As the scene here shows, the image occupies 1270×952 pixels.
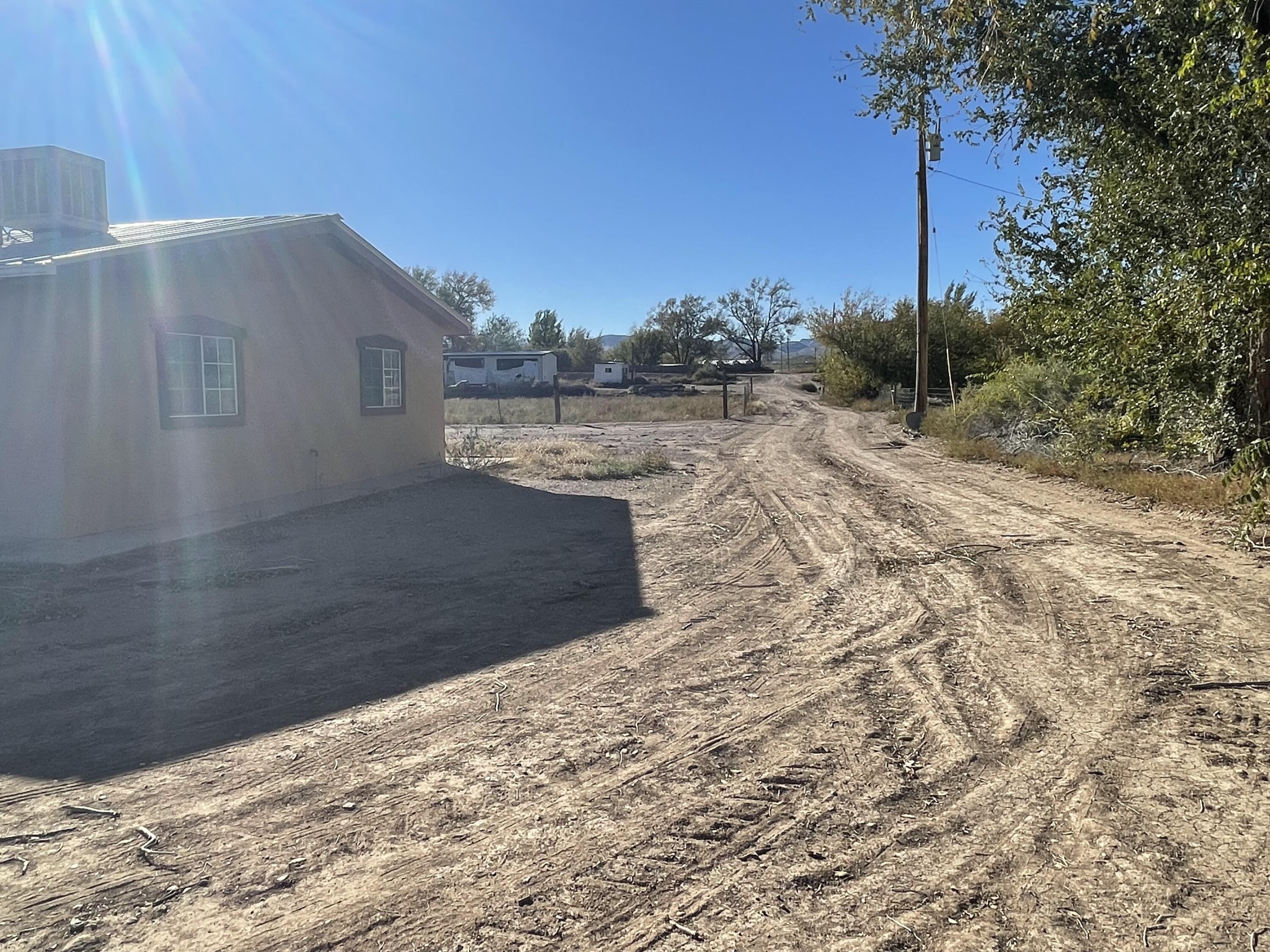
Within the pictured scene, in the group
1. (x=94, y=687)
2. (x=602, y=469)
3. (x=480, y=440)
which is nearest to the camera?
(x=94, y=687)

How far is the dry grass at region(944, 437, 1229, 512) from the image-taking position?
911 cm

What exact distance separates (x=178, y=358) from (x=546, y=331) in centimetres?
7436

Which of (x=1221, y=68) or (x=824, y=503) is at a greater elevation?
(x=1221, y=68)

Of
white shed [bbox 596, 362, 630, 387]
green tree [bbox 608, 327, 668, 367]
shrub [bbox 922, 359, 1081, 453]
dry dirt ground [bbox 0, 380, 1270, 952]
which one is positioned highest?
green tree [bbox 608, 327, 668, 367]

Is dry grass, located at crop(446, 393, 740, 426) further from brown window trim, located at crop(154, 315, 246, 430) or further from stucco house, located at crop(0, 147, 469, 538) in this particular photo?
brown window trim, located at crop(154, 315, 246, 430)

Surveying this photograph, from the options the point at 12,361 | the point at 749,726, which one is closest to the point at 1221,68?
the point at 749,726

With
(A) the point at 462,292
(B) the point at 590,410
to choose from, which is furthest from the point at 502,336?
(B) the point at 590,410

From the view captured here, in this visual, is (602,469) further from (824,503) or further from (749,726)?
(749,726)

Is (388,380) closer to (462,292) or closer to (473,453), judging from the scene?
(473,453)

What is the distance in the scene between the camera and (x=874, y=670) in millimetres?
4742

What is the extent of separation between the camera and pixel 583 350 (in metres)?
76.2

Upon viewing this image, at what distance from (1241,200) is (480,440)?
49.4ft

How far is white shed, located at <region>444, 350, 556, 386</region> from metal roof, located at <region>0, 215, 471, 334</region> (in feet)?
119

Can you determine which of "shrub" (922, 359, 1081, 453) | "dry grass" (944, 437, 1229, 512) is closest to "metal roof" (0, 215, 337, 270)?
"dry grass" (944, 437, 1229, 512)
